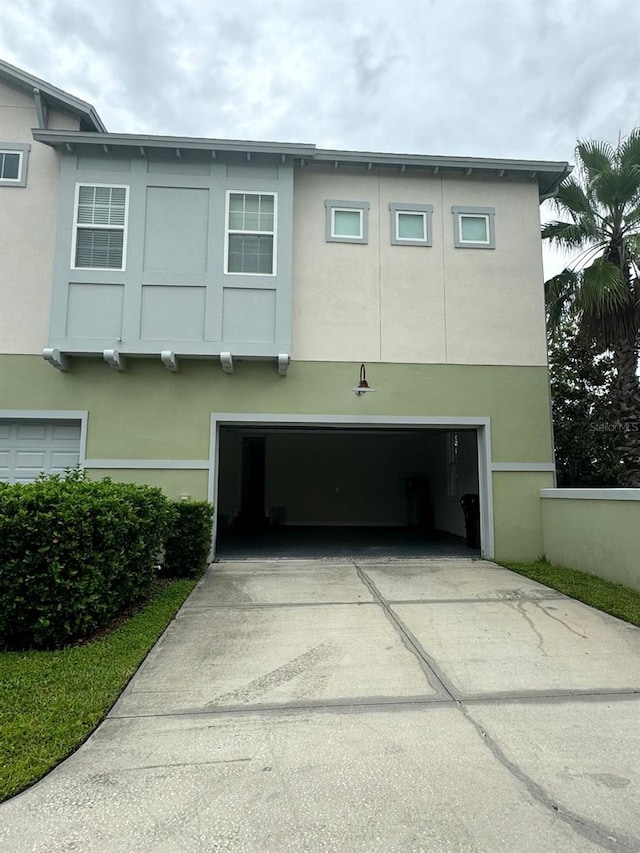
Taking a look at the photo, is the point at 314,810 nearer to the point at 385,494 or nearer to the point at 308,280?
the point at 308,280

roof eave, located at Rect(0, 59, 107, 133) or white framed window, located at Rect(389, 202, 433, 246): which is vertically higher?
roof eave, located at Rect(0, 59, 107, 133)

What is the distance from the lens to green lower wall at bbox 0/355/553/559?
8453mm

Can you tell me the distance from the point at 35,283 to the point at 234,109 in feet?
23.9

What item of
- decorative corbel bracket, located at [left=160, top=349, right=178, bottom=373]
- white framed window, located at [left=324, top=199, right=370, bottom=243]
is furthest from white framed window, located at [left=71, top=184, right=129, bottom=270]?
white framed window, located at [left=324, top=199, right=370, bottom=243]

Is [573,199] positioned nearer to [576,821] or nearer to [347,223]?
[347,223]

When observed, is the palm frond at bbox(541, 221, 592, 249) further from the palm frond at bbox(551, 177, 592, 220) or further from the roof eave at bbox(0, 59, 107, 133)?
the roof eave at bbox(0, 59, 107, 133)

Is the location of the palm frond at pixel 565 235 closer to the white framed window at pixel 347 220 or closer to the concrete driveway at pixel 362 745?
the white framed window at pixel 347 220

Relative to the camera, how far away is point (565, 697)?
11.5 feet

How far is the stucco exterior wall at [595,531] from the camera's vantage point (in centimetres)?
645

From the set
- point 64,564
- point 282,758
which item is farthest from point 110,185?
point 282,758

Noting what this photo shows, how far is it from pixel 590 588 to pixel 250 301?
260 inches

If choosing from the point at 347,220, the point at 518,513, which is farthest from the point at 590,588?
the point at 347,220

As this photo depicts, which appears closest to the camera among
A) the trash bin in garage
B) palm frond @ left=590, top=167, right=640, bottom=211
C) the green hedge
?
the green hedge

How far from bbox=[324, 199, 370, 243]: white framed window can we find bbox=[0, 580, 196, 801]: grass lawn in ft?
23.1
